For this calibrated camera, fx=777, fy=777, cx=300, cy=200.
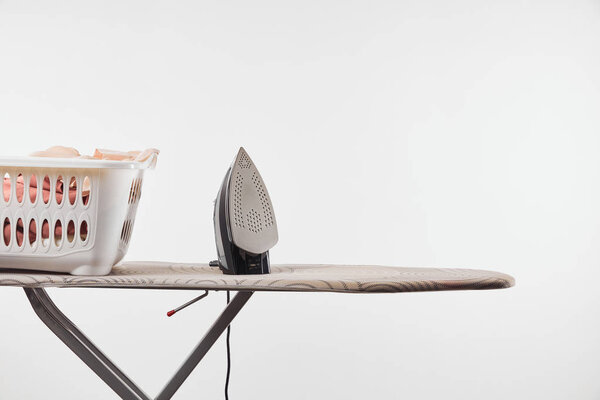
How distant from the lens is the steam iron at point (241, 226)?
3.48ft

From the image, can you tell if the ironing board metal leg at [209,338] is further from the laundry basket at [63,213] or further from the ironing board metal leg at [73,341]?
the laundry basket at [63,213]

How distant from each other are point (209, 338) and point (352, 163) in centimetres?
149

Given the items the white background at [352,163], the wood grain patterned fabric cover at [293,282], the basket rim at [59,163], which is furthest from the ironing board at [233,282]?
the white background at [352,163]

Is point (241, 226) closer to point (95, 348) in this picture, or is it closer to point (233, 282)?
point (233, 282)

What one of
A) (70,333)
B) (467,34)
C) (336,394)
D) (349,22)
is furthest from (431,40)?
(70,333)

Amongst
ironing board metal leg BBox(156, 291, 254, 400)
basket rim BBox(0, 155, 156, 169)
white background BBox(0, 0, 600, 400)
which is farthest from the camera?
white background BBox(0, 0, 600, 400)

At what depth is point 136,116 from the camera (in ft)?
8.81

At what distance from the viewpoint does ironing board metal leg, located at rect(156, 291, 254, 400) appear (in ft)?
4.03

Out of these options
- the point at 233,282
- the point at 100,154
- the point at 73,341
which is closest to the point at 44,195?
the point at 100,154

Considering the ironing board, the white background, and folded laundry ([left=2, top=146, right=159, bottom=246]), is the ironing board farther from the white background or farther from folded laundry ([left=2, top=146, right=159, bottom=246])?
the white background

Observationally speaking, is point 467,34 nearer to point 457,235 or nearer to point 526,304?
point 457,235

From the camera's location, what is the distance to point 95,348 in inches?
49.6

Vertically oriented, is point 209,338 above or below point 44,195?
below

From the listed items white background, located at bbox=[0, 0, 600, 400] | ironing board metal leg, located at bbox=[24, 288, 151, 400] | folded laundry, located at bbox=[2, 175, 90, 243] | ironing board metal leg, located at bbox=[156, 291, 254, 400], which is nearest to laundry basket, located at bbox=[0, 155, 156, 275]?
folded laundry, located at bbox=[2, 175, 90, 243]
